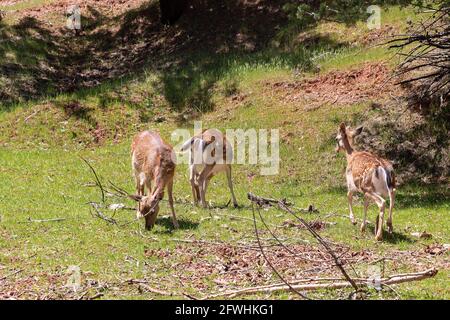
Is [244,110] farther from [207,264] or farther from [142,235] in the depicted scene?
[207,264]

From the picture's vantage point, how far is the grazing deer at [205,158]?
15719 millimetres

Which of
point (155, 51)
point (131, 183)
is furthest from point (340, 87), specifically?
point (155, 51)

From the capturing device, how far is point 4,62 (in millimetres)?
26422

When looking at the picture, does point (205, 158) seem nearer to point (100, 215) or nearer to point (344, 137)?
point (344, 137)

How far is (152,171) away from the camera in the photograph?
13930 mm

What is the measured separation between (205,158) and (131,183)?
8.55 feet

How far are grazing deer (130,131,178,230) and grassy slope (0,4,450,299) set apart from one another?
1.10 ft

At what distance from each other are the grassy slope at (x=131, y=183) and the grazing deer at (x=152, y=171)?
0.34 meters

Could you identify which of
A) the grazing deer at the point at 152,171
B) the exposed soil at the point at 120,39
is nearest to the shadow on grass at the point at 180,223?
the grazing deer at the point at 152,171

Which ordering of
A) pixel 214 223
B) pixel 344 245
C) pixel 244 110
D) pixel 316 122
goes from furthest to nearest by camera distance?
1. pixel 244 110
2. pixel 316 122
3. pixel 214 223
4. pixel 344 245

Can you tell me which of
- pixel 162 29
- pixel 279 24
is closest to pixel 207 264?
pixel 279 24

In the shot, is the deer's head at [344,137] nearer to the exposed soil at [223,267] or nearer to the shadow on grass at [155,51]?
the exposed soil at [223,267]

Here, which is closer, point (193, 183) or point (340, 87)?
point (193, 183)

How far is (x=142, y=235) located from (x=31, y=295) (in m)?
3.02
